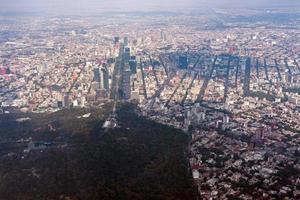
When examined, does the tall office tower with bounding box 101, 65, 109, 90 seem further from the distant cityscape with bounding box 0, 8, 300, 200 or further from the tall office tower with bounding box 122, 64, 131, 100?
the tall office tower with bounding box 122, 64, 131, 100

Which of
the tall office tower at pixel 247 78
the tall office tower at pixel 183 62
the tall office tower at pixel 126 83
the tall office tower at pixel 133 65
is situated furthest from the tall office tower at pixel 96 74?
the tall office tower at pixel 247 78

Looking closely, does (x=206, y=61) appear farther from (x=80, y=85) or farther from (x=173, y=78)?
(x=80, y=85)

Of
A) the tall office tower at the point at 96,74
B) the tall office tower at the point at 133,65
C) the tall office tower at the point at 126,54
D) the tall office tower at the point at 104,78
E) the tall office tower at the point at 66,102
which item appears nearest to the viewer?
the tall office tower at the point at 66,102

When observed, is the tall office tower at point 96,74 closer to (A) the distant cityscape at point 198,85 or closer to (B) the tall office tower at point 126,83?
(A) the distant cityscape at point 198,85

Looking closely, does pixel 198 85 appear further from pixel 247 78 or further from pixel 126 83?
pixel 126 83

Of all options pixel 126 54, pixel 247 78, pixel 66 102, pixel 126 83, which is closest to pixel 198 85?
pixel 247 78
